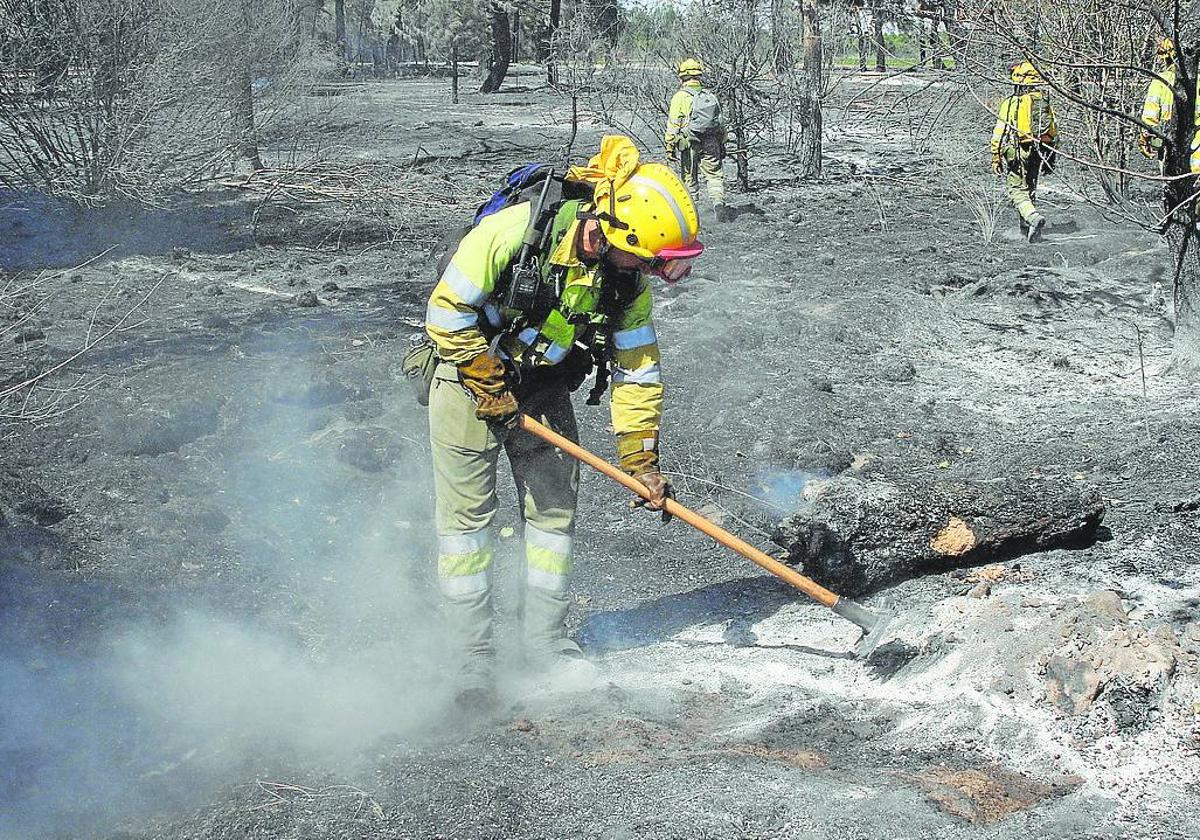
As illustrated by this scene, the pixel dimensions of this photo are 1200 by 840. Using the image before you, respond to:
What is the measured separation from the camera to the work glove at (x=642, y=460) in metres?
4.16

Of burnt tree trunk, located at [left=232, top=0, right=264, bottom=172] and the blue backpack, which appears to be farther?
burnt tree trunk, located at [left=232, top=0, right=264, bottom=172]

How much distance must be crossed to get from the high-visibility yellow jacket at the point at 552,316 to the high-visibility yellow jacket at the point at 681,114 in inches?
359

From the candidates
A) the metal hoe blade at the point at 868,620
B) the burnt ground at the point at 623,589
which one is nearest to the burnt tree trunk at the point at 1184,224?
the burnt ground at the point at 623,589

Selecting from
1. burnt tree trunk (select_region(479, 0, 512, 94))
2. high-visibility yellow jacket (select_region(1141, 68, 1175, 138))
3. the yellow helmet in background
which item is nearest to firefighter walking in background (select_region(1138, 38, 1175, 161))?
high-visibility yellow jacket (select_region(1141, 68, 1175, 138))

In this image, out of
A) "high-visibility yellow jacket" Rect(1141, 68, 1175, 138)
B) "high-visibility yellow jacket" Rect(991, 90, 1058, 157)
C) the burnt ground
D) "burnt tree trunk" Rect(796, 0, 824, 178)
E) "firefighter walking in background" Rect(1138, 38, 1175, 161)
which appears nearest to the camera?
the burnt ground

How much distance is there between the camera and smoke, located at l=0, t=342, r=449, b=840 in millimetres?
3762

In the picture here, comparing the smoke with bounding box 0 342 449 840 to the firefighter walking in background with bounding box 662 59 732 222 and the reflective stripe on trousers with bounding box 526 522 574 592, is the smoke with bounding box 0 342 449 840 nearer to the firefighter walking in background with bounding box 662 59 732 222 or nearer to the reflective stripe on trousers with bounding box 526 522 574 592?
the reflective stripe on trousers with bounding box 526 522 574 592

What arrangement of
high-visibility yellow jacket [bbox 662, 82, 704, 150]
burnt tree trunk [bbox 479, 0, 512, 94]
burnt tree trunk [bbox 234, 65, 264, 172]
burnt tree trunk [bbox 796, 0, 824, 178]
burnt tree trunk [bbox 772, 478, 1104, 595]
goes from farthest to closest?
burnt tree trunk [bbox 479, 0, 512, 94], burnt tree trunk [bbox 796, 0, 824, 178], high-visibility yellow jacket [bbox 662, 82, 704, 150], burnt tree trunk [bbox 234, 65, 264, 172], burnt tree trunk [bbox 772, 478, 1104, 595]

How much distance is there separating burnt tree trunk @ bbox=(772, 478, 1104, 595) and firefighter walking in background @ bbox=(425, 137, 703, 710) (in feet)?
A: 3.27

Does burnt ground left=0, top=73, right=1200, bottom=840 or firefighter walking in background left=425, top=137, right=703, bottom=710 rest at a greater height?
firefighter walking in background left=425, top=137, right=703, bottom=710

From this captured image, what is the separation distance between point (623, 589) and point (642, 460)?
4.17 ft

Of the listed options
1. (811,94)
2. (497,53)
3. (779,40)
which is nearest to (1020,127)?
(811,94)

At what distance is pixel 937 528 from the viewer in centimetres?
465

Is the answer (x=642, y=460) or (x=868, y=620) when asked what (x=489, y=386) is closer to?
(x=642, y=460)
